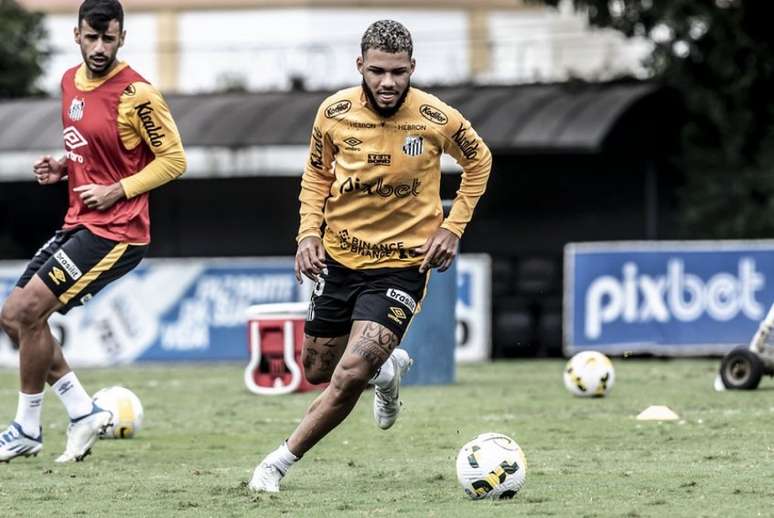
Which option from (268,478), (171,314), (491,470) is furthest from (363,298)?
(171,314)

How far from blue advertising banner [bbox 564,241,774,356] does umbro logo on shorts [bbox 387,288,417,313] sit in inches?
490

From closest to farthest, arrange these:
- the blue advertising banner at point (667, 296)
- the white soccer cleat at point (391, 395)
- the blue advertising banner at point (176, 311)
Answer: the white soccer cleat at point (391, 395), the blue advertising banner at point (667, 296), the blue advertising banner at point (176, 311)

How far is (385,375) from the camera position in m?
9.41

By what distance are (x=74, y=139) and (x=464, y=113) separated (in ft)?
52.8

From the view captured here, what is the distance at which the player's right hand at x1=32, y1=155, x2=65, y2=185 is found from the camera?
33.9 feet

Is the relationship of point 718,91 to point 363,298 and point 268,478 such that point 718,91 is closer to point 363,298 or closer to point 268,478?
point 363,298

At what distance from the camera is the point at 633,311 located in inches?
843

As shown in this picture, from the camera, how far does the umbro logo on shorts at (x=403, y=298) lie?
888cm

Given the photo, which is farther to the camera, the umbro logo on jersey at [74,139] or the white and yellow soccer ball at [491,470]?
the umbro logo on jersey at [74,139]

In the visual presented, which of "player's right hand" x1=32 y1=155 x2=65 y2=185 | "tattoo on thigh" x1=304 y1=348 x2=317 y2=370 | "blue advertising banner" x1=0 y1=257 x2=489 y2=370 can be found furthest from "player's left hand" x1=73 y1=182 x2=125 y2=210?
"blue advertising banner" x1=0 y1=257 x2=489 y2=370

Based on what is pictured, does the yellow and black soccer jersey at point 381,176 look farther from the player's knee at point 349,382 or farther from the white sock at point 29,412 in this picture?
the white sock at point 29,412

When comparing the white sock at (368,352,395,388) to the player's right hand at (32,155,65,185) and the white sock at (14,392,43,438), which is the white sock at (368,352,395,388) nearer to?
the white sock at (14,392,43,438)

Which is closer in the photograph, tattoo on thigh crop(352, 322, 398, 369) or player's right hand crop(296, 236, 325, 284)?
tattoo on thigh crop(352, 322, 398, 369)

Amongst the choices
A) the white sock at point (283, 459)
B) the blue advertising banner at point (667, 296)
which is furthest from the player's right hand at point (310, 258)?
the blue advertising banner at point (667, 296)
